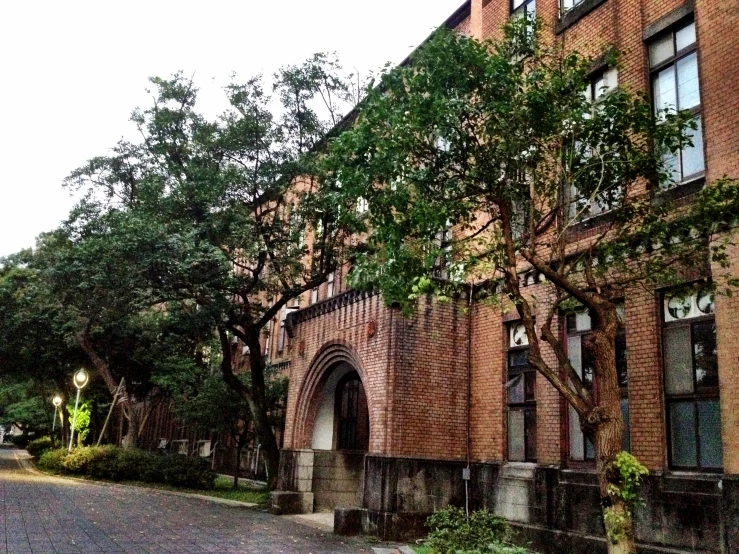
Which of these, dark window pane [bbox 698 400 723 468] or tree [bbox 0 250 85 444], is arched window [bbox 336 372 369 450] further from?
tree [bbox 0 250 85 444]

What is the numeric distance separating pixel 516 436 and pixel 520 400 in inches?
25.8

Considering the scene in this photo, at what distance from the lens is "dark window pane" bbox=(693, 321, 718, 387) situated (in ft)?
29.2

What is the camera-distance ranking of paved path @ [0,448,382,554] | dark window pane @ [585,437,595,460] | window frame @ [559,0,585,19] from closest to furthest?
paved path @ [0,448,382,554]
dark window pane @ [585,437,595,460]
window frame @ [559,0,585,19]

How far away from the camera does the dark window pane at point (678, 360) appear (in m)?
9.23

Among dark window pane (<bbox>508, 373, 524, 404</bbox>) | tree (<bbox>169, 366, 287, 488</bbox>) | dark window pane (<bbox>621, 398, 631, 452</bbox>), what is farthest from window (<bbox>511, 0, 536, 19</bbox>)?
tree (<bbox>169, 366, 287, 488</bbox>)

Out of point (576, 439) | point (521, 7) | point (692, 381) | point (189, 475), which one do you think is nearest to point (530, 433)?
point (576, 439)

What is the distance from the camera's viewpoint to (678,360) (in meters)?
9.39

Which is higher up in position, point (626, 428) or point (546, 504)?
point (626, 428)

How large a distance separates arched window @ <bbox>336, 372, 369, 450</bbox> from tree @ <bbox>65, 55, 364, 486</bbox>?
256 centimetres

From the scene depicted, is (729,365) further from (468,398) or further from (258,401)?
(258,401)

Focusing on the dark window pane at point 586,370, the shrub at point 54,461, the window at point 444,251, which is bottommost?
the shrub at point 54,461

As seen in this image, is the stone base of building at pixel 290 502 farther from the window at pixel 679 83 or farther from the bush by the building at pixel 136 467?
the window at pixel 679 83

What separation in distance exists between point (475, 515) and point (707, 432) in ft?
10.8

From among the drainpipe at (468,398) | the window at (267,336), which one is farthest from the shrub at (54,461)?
the drainpipe at (468,398)
